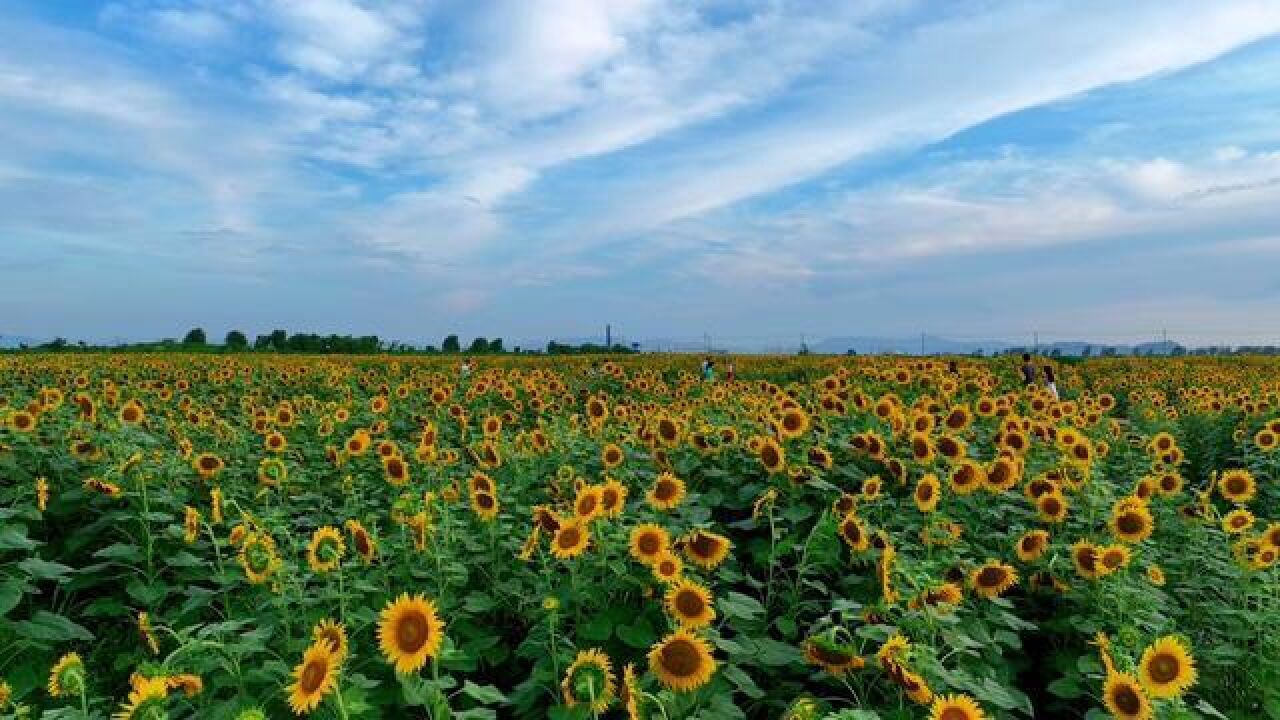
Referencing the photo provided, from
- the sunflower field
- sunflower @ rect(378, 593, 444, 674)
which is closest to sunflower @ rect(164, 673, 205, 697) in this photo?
the sunflower field

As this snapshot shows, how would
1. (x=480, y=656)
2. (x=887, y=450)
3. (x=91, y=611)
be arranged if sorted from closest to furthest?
(x=480, y=656), (x=91, y=611), (x=887, y=450)

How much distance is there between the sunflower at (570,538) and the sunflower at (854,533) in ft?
4.52

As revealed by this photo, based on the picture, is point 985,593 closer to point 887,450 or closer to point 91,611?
point 887,450

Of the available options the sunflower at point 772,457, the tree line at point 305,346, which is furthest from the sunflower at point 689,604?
the tree line at point 305,346

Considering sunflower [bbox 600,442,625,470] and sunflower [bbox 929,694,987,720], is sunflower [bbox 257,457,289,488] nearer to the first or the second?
sunflower [bbox 600,442,625,470]

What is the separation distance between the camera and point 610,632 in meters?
3.57

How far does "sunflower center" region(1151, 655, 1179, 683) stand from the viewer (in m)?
3.16

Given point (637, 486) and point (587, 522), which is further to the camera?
point (637, 486)

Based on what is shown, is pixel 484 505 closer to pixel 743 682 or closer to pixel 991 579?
pixel 743 682

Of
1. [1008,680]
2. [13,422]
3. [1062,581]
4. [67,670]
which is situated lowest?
[1008,680]

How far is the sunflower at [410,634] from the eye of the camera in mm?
2631

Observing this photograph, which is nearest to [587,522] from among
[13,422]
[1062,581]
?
[1062,581]

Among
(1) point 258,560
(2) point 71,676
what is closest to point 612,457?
(1) point 258,560

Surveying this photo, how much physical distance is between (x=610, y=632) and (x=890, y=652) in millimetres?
1153
